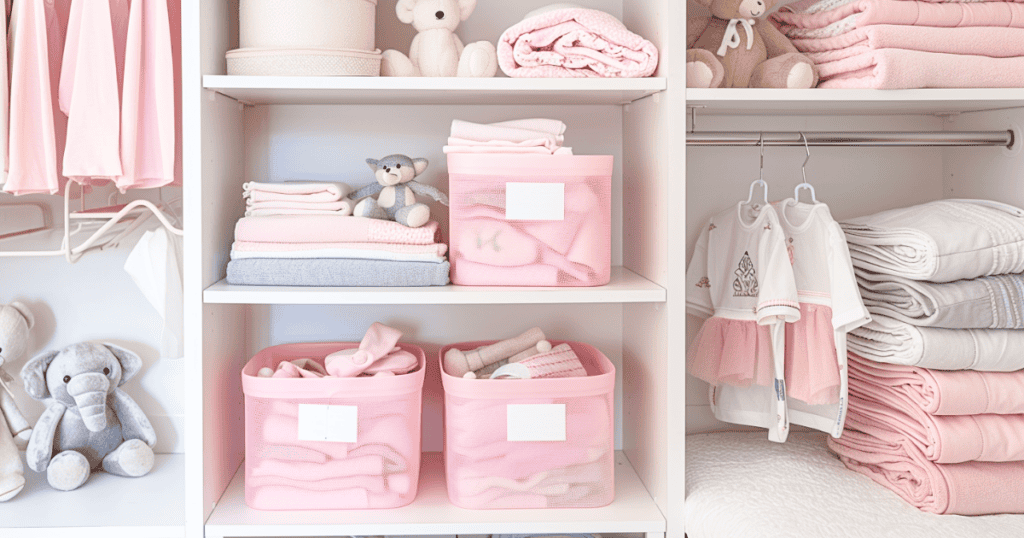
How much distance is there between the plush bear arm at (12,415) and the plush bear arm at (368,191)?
88 cm

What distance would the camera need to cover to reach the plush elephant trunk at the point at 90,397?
5.15 ft

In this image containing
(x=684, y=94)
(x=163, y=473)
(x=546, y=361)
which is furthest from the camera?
(x=163, y=473)

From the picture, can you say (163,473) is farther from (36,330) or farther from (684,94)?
(684,94)

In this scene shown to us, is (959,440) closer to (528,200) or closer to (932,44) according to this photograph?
(932,44)

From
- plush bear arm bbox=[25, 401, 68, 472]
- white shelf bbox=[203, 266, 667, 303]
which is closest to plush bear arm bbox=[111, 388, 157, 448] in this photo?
plush bear arm bbox=[25, 401, 68, 472]

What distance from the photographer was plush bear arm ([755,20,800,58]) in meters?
1.50

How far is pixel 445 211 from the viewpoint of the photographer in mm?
1672

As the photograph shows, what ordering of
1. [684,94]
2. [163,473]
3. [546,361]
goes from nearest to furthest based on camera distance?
[684,94]
[546,361]
[163,473]

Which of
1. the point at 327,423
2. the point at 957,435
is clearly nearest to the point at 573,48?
the point at 327,423

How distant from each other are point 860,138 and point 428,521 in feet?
3.58

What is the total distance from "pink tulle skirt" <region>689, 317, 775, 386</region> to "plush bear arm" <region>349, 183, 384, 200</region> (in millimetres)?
688

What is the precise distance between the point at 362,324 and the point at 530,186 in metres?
0.57

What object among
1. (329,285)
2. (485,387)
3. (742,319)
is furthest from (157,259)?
(742,319)

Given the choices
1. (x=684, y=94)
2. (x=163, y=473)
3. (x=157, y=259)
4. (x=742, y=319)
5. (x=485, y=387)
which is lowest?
(x=163, y=473)
